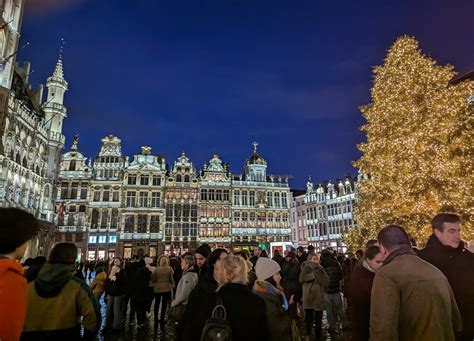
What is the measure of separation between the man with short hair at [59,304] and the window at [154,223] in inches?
1748

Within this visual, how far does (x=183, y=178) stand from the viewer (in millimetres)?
48625

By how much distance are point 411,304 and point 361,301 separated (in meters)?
2.07

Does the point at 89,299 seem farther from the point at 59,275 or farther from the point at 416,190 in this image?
the point at 416,190

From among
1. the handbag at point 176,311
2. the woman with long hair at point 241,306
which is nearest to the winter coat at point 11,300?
the woman with long hair at point 241,306

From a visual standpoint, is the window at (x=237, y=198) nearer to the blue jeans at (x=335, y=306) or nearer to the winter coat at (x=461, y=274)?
the blue jeans at (x=335, y=306)

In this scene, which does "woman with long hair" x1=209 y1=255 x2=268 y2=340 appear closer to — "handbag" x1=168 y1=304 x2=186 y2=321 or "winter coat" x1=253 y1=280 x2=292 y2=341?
"winter coat" x1=253 y1=280 x2=292 y2=341

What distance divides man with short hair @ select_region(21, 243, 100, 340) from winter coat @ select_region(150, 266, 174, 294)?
5.99 metres

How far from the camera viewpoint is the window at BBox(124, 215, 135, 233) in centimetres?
4547

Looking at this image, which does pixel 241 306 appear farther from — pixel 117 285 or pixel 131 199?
pixel 131 199

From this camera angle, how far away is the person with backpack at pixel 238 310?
2.47m

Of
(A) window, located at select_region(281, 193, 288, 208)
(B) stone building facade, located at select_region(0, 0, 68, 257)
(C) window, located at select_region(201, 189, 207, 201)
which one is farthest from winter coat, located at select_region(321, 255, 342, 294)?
(A) window, located at select_region(281, 193, 288, 208)

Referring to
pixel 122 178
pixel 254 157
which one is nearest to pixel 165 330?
pixel 122 178

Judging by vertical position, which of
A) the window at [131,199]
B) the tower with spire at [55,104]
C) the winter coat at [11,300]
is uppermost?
the tower with spire at [55,104]

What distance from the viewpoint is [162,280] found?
9.41m
